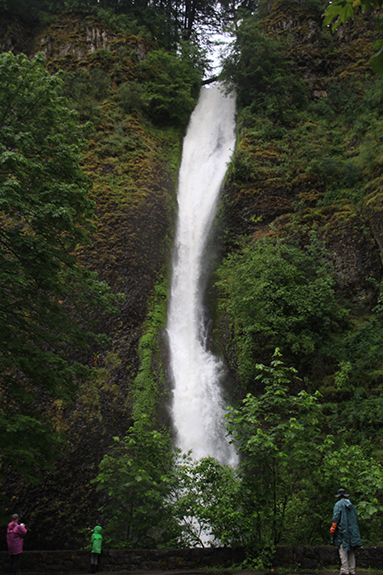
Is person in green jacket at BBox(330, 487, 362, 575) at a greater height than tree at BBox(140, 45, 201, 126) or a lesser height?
lesser

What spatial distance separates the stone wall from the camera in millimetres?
6559

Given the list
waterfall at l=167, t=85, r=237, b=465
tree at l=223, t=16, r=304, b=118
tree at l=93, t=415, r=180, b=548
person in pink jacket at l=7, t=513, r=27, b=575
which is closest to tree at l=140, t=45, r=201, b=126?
waterfall at l=167, t=85, r=237, b=465

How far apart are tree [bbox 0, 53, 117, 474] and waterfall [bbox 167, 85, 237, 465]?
229 inches

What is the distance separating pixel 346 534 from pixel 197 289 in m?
13.7

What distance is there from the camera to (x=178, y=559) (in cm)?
714

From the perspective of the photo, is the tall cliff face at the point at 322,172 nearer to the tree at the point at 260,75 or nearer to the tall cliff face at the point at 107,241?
the tree at the point at 260,75

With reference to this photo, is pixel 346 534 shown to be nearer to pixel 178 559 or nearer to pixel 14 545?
pixel 178 559

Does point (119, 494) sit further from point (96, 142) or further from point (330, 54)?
point (330, 54)

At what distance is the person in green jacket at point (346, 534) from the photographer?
219 inches

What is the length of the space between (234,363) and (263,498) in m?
7.91

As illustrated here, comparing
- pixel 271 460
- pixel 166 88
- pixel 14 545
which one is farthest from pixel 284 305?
pixel 166 88

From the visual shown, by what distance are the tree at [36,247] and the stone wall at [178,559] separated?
1.70m

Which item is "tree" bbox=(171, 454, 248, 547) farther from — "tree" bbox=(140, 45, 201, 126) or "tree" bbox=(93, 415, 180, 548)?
"tree" bbox=(140, 45, 201, 126)


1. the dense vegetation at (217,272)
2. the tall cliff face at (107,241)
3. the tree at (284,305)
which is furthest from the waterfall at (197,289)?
the tree at (284,305)
